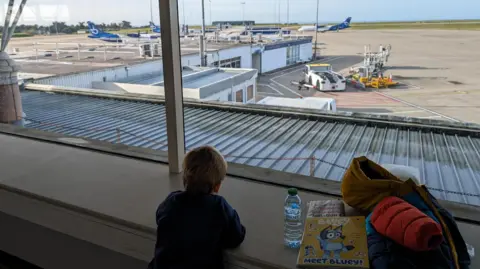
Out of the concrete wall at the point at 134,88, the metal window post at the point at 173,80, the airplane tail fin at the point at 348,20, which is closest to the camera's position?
the metal window post at the point at 173,80

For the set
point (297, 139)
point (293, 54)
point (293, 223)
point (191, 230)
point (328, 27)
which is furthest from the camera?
point (297, 139)

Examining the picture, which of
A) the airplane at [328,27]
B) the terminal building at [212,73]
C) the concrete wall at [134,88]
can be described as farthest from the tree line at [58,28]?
the airplane at [328,27]

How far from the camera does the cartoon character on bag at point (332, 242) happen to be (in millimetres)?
1216

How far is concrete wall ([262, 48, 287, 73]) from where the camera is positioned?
9.67 ft

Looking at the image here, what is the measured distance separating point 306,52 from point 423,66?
2.70 ft

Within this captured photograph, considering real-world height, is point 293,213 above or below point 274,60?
below

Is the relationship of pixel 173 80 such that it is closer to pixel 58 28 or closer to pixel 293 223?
pixel 293 223

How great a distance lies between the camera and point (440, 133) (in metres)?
3.26

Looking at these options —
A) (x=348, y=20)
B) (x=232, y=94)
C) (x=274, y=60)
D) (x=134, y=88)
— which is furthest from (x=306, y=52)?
(x=134, y=88)

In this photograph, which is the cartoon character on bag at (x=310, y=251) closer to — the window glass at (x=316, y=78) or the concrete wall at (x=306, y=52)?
the window glass at (x=316, y=78)

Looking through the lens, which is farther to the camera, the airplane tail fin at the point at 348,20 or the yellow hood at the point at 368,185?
the airplane tail fin at the point at 348,20

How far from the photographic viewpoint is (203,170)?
1.31 meters

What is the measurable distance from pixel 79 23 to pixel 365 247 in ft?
12.0

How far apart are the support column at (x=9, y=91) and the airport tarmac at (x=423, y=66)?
3316mm
